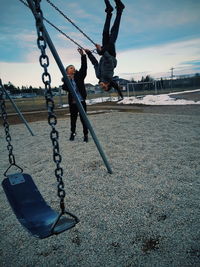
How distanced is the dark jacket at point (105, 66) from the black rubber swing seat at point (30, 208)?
3194mm

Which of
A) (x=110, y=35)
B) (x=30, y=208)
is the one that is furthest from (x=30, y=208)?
(x=110, y=35)

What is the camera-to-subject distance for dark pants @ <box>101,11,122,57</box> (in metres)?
4.48

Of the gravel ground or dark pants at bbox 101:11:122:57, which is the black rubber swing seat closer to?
the gravel ground

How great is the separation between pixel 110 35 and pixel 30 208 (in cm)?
386

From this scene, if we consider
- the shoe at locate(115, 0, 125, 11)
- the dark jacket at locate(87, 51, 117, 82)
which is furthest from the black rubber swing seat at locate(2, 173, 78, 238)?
the shoe at locate(115, 0, 125, 11)

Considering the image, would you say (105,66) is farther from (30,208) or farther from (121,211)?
(30,208)

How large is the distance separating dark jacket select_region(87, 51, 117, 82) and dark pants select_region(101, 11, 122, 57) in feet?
0.42

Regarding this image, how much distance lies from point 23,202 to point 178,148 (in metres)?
3.21

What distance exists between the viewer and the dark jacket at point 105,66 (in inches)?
185

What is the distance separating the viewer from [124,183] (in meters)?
2.89

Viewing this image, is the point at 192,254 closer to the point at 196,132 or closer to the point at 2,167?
the point at 2,167

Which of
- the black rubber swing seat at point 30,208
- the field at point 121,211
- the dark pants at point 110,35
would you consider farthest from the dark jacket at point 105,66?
the black rubber swing seat at point 30,208

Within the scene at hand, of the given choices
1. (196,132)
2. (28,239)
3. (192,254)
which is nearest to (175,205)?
(192,254)

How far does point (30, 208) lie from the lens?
206cm
